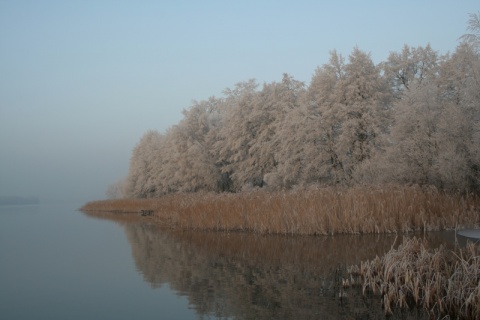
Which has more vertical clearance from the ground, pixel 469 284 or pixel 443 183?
pixel 443 183

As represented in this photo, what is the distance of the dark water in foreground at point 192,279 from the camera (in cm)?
721

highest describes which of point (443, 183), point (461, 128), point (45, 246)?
point (461, 128)

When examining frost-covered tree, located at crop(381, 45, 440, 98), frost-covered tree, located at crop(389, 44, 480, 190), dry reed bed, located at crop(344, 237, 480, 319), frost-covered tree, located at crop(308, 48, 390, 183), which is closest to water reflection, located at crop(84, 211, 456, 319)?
dry reed bed, located at crop(344, 237, 480, 319)

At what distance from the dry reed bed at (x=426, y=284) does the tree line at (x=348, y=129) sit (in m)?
13.0

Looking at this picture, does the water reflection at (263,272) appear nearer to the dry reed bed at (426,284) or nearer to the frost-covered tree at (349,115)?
the dry reed bed at (426,284)

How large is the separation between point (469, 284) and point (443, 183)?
55.7ft

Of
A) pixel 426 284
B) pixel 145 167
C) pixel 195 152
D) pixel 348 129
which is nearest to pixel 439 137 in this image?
pixel 348 129

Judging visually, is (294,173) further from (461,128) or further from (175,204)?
(461,128)

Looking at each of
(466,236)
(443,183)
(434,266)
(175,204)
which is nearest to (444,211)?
(466,236)

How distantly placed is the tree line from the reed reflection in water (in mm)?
7956

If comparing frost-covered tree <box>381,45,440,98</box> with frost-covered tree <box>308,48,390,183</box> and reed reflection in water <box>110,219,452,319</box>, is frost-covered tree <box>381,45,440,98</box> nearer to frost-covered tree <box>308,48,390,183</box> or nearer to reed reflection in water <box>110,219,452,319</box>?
frost-covered tree <box>308,48,390,183</box>

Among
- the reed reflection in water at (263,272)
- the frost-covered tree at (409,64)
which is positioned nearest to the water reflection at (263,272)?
the reed reflection in water at (263,272)

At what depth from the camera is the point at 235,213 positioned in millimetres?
18922

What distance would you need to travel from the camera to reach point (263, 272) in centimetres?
1005
